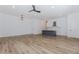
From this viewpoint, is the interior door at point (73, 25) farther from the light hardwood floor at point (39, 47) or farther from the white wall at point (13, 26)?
the white wall at point (13, 26)

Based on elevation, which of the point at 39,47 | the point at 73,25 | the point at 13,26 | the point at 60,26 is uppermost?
the point at 13,26

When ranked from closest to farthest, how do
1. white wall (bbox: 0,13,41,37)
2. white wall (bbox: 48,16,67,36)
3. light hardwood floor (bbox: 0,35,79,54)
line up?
light hardwood floor (bbox: 0,35,79,54), white wall (bbox: 0,13,41,37), white wall (bbox: 48,16,67,36)

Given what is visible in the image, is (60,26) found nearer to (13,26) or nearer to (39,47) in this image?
(13,26)

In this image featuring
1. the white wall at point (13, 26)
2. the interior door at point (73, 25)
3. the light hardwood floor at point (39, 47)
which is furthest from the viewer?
the interior door at point (73, 25)

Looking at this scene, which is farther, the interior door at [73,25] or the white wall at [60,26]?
the white wall at [60,26]

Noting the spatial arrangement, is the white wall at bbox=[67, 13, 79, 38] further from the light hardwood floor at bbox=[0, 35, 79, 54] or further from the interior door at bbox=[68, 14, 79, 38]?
the light hardwood floor at bbox=[0, 35, 79, 54]

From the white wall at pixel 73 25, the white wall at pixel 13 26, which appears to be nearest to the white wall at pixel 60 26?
the white wall at pixel 73 25

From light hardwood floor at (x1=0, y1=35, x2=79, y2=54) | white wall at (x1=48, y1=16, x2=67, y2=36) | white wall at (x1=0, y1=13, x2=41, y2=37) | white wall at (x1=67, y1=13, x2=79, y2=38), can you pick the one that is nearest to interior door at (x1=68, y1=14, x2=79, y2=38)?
white wall at (x1=67, y1=13, x2=79, y2=38)

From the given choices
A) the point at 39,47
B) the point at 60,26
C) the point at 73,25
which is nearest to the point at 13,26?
the point at 39,47

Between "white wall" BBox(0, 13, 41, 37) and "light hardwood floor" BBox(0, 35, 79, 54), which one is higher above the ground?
"white wall" BBox(0, 13, 41, 37)

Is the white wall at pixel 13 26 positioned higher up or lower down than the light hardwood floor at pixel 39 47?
higher up

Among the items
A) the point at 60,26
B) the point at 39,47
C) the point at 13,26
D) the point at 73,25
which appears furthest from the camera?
the point at 60,26

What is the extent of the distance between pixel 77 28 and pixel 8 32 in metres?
5.73
